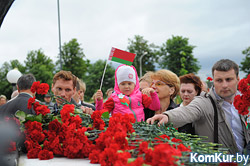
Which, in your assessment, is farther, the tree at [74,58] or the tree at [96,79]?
the tree at [96,79]

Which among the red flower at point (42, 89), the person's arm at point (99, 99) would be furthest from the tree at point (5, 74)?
the red flower at point (42, 89)

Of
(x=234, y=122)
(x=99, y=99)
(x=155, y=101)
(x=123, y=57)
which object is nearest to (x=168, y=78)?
(x=155, y=101)

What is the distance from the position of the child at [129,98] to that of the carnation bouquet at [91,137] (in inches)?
67.9

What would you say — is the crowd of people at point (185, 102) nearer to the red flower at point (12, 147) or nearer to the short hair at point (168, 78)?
the short hair at point (168, 78)

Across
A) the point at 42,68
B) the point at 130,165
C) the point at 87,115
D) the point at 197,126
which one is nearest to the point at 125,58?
the point at 197,126

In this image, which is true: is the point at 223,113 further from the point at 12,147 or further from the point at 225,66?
the point at 12,147

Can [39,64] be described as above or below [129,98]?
above

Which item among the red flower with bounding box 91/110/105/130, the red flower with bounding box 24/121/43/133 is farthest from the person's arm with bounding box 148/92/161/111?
the red flower with bounding box 24/121/43/133

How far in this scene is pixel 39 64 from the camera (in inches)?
1486

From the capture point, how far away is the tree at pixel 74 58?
141 ft

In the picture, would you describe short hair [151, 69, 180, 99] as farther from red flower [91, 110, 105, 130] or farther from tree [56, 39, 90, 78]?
tree [56, 39, 90, 78]

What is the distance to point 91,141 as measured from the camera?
203 cm

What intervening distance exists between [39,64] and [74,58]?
7010 mm

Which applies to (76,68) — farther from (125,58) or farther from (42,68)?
(125,58)
